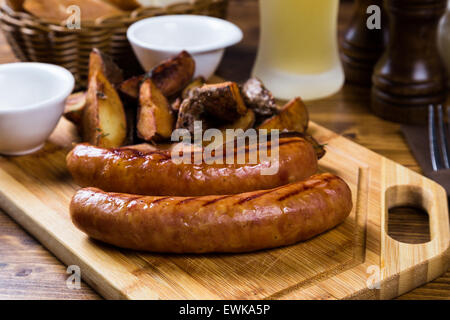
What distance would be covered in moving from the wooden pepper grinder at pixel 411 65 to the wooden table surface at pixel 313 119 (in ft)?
0.34

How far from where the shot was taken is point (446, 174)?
7.34 ft

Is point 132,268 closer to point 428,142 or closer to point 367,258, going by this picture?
point 367,258

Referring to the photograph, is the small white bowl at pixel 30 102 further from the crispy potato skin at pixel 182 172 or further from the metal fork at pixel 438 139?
the metal fork at pixel 438 139

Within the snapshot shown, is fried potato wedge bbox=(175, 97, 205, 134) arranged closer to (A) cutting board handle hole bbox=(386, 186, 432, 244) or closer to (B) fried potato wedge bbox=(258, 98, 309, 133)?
(B) fried potato wedge bbox=(258, 98, 309, 133)

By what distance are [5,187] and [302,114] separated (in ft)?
3.54

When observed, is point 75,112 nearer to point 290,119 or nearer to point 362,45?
point 290,119

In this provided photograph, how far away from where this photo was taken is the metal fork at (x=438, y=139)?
92.9 inches

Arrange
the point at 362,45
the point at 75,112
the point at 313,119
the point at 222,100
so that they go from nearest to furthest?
the point at 222,100 < the point at 75,112 < the point at 313,119 < the point at 362,45

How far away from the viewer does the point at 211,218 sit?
5.57 feet

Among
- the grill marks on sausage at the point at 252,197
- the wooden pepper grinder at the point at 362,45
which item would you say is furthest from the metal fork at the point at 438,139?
the grill marks on sausage at the point at 252,197

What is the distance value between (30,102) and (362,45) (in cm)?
158

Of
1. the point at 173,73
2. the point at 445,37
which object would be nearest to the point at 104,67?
the point at 173,73

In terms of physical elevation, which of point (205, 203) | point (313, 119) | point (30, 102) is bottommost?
point (313, 119)

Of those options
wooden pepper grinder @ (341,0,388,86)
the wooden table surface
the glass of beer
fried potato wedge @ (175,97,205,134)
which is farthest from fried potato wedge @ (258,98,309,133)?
wooden pepper grinder @ (341,0,388,86)
